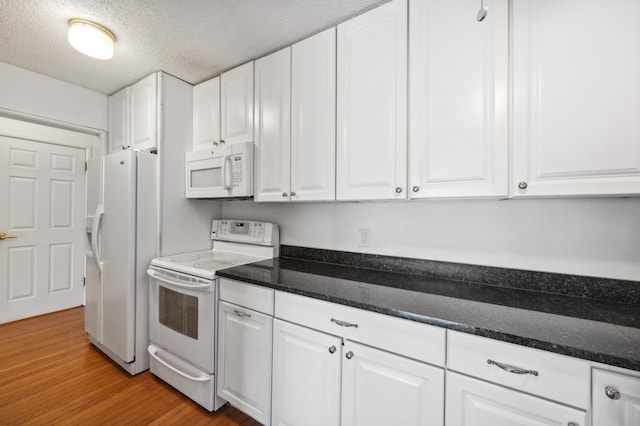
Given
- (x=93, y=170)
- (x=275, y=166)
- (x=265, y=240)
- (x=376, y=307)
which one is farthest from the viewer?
(x=93, y=170)

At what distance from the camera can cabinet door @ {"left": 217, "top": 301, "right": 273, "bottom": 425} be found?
1.45 metres

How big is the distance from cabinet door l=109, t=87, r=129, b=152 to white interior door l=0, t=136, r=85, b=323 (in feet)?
3.23

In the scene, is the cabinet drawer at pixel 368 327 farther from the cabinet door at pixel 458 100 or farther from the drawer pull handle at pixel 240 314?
the cabinet door at pixel 458 100

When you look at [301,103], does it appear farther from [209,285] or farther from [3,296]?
[3,296]

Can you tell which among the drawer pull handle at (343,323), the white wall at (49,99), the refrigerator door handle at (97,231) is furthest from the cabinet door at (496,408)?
the white wall at (49,99)

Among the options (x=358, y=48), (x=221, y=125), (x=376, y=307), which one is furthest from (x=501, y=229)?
(x=221, y=125)

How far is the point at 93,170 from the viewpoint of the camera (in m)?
2.28

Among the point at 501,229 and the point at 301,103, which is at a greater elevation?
the point at 301,103

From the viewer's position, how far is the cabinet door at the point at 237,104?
196cm

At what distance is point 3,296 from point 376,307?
12.2ft

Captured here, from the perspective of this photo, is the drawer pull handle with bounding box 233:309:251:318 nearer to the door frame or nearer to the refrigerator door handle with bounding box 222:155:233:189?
the refrigerator door handle with bounding box 222:155:233:189

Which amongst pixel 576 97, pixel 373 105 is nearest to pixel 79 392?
pixel 373 105

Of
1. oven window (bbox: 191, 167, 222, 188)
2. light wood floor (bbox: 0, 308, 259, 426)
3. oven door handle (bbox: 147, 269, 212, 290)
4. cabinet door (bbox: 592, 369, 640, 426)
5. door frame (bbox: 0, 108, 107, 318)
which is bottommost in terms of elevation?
light wood floor (bbox: 0, 308, 259, 426)

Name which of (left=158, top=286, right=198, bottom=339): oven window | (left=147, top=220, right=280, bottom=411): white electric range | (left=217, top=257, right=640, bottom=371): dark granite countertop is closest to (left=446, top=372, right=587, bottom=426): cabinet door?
(left=217, top=257, right=640, bottom=371): dark granite countertop
